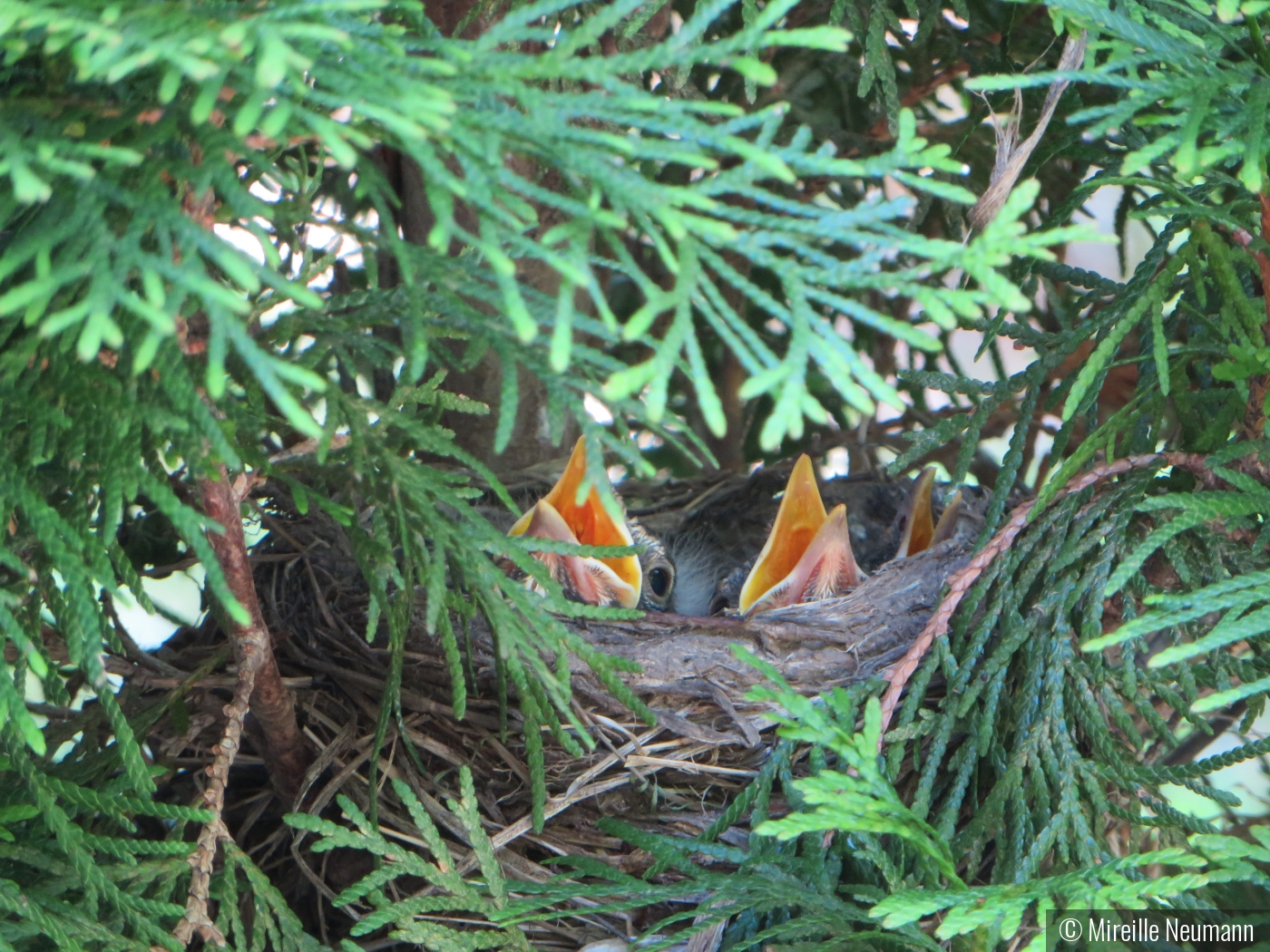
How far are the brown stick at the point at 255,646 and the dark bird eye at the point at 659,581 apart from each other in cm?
89

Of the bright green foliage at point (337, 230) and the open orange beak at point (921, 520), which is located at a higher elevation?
the bright green foliage at point (337, 230)

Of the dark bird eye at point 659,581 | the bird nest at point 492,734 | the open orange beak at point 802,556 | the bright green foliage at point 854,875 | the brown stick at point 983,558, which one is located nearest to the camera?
the bright green foliage at point 854,875

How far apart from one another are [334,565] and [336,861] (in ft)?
1.44

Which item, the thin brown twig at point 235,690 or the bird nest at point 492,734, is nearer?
the thin brown twig at point 235,690

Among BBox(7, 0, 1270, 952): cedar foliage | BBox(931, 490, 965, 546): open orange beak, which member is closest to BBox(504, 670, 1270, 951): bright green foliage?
BBox(7, 0, 1270, 952): cedar foliage

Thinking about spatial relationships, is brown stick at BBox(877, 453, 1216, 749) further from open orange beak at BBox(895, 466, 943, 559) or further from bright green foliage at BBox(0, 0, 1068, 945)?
open orange beak at BBox(895, 466, 943, 559)

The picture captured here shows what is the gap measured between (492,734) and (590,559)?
0.56 meters

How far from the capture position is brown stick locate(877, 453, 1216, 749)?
3.53ft

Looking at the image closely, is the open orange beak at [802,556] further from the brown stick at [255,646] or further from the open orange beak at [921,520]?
the brown stick at [255,646]

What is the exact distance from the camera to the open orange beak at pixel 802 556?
1725mm

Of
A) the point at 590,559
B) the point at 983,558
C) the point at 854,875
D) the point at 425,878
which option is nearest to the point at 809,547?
the point at 590,559

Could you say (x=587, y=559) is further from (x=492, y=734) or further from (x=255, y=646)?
(x=255, y=646)

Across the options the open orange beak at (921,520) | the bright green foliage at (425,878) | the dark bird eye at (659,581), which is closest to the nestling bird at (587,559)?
the dark bird eye at (659,581)

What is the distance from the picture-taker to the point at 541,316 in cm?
77
